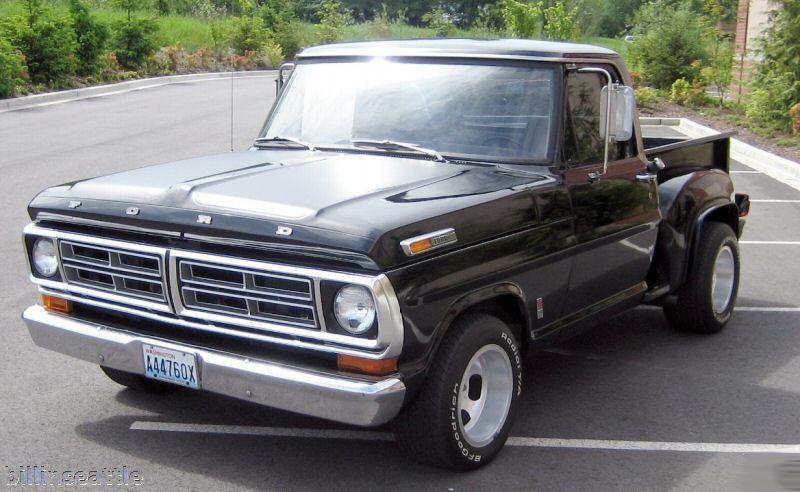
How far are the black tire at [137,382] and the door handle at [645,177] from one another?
119 inches

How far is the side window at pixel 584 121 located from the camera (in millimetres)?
5387

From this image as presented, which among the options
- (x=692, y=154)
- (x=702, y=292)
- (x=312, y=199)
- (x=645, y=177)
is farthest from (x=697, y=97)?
(x=312, y=199)

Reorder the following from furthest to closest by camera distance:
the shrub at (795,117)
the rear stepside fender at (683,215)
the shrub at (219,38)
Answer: the shrub at (219,38) → the shrub at (795,117) → the rear stepside fender at (683,215)

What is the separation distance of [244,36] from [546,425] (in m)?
38.3

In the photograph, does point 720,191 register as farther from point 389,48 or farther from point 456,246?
point 456,246

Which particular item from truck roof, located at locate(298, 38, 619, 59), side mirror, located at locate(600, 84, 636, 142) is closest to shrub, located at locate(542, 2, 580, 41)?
truck roof, located at locate(298, 38, 619, 59)

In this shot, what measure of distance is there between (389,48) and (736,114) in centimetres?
1912

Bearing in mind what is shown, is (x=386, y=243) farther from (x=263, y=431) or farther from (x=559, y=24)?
(x=559, y=24)

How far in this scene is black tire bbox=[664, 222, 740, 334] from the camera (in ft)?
21.8

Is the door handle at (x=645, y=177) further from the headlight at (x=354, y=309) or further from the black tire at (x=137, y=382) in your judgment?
the black tire at (x=137, y=382)

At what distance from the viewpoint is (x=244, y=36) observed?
136 feet

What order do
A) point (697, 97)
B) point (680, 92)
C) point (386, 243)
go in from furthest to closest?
point (680, 92)
point (697, 97)
point (386, 243)

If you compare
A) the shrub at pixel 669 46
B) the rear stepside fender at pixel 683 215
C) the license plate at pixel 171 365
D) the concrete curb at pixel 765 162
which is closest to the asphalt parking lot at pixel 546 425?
the license plate at pixel 171 365

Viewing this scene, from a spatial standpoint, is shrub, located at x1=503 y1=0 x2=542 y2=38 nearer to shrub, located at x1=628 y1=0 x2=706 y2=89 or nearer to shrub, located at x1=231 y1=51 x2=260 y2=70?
shrub, located at x1=628 y1=0 x2=706 y2=89
